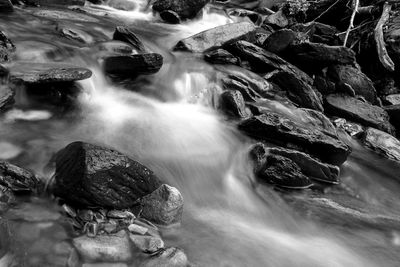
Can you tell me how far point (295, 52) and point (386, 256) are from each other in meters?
5.35

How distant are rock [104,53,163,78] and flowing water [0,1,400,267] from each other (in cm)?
20

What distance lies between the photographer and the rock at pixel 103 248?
306cm

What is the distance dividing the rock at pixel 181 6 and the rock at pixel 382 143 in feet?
19.5

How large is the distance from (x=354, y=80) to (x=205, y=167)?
5.10 metres

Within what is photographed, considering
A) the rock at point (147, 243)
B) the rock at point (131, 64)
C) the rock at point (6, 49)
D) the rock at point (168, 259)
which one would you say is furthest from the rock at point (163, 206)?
the rock at point (6, 49)

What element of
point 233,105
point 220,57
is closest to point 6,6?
point 220,57

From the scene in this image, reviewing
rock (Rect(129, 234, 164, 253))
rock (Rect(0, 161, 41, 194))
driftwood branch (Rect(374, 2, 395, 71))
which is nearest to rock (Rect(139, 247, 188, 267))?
rock (Rect(129, 234, 164, 253))

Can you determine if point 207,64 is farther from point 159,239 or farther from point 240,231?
point 159,239

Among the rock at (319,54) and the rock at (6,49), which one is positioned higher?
the rock at (319,54)

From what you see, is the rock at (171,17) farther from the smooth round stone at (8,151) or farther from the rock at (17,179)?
the rock at (17,179)

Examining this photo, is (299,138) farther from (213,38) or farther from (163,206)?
(213,38)

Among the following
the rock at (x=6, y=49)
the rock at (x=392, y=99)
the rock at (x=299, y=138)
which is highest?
the rock at (x=6, y=49)

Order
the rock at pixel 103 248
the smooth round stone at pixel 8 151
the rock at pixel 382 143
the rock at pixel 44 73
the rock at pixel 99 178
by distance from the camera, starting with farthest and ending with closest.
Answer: the rock at pixel 382 143 → the rock at pixel 44 73 → the smooth round stone at pixel 8 151 → the rock at pixel 99 178 → the rock at pixel 103 248

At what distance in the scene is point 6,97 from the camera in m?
4.82
